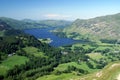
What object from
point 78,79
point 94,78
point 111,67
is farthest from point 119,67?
point 78,79

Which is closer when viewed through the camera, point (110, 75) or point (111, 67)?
point (110, 75)

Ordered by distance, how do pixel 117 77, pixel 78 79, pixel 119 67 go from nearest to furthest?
pixel 117 77 → pixel 119 67 → pixel 78 79

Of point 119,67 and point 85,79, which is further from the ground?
point 119,67

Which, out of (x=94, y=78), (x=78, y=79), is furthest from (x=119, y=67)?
(x=78, y=79)

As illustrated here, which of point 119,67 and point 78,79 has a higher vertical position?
point 119,67

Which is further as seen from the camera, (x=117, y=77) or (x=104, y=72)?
(x=104, y=72)

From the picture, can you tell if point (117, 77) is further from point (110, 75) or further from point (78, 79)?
point (78, 79)

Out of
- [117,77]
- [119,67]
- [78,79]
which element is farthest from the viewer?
[78,79]

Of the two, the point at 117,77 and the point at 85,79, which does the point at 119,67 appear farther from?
the point at 85,79

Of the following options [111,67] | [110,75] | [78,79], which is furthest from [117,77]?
[78,79]
